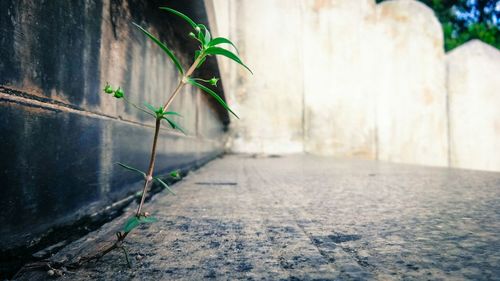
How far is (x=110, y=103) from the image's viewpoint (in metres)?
1.02

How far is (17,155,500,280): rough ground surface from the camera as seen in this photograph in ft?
1.70

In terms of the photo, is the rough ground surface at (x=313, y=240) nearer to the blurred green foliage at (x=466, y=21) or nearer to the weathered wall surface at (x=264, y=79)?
the weathered wall surface at (x=264, y=79)

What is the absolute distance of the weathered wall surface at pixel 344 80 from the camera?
5719mm

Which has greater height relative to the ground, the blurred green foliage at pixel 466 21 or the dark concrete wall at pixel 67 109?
the blurred green foliage at pixel 466 21

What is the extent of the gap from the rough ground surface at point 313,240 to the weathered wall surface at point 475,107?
243 inches

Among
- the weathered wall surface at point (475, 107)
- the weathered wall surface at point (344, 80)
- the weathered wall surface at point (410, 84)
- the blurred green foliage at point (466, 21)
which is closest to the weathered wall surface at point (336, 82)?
the weathered wall surface at point (344, 80)

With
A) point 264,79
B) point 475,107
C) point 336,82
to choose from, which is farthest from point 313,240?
point 475,107

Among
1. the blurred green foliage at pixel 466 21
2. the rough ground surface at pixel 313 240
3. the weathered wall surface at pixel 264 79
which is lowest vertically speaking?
the rough ground surface at pixel 313 240

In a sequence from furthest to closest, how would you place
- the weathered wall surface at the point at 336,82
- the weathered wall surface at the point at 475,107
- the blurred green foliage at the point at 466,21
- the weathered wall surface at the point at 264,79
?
the blurred green foliage at the point at 466,21, the weathered wall surface at the point at 475,107, the weathered wall surface at the point at 336,82, the weathered wall surface at the point at 264,79

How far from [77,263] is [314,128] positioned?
18.6 ft

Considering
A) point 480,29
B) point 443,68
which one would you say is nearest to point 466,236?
point 443,68

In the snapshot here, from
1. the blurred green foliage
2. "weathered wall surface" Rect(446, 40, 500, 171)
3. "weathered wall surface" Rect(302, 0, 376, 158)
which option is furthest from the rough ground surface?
the blurred green foliage

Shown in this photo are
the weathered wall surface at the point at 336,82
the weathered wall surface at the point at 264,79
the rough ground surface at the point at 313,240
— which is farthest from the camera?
the weathered wall surface at the point at 336,82

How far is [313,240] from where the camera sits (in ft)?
2.23
